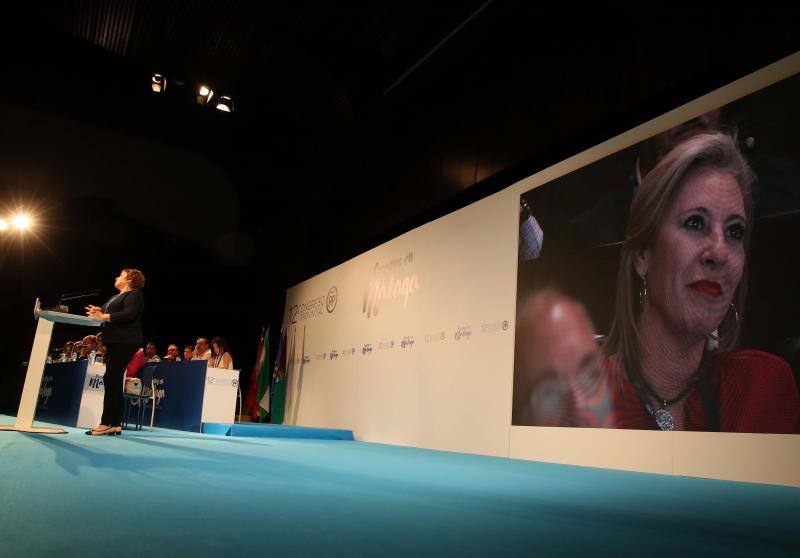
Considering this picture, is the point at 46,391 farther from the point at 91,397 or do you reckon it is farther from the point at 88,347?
the point at 91,397

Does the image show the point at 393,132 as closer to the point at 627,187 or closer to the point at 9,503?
the point at 627,187

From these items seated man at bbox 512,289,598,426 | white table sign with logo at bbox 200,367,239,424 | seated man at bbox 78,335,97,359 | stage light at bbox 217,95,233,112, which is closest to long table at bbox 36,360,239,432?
white table sign with logo at bbox 200,367,239,424

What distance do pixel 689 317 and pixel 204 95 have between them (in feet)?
22.5

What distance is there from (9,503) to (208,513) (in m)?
0.54

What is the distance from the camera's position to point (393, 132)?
29.9 ft

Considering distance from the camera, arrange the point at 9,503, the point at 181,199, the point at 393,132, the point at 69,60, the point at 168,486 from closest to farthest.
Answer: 1. the point at 9,503
2. the point at 168,486
3. the point at 69,60
4. the point at 393,132
5. the point at 181,199

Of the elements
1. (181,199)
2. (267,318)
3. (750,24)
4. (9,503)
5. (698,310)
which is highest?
(181,199)

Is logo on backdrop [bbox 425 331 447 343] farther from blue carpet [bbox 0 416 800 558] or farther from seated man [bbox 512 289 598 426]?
blue carpet [bbox 0 416 800 558]

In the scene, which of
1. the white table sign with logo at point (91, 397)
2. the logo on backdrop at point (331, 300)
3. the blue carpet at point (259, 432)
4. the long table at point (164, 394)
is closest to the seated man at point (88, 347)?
the long table at point (164, 394)

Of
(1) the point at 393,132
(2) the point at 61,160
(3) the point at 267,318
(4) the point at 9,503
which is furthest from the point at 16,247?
(4) the point at 9,503

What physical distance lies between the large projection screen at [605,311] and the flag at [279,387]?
340 cm

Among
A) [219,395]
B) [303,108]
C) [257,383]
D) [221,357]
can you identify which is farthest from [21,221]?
[303,108]

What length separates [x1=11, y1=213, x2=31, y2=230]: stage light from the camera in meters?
10.8

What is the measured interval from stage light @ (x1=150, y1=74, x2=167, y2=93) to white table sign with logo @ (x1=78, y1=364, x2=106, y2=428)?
3.88 m
